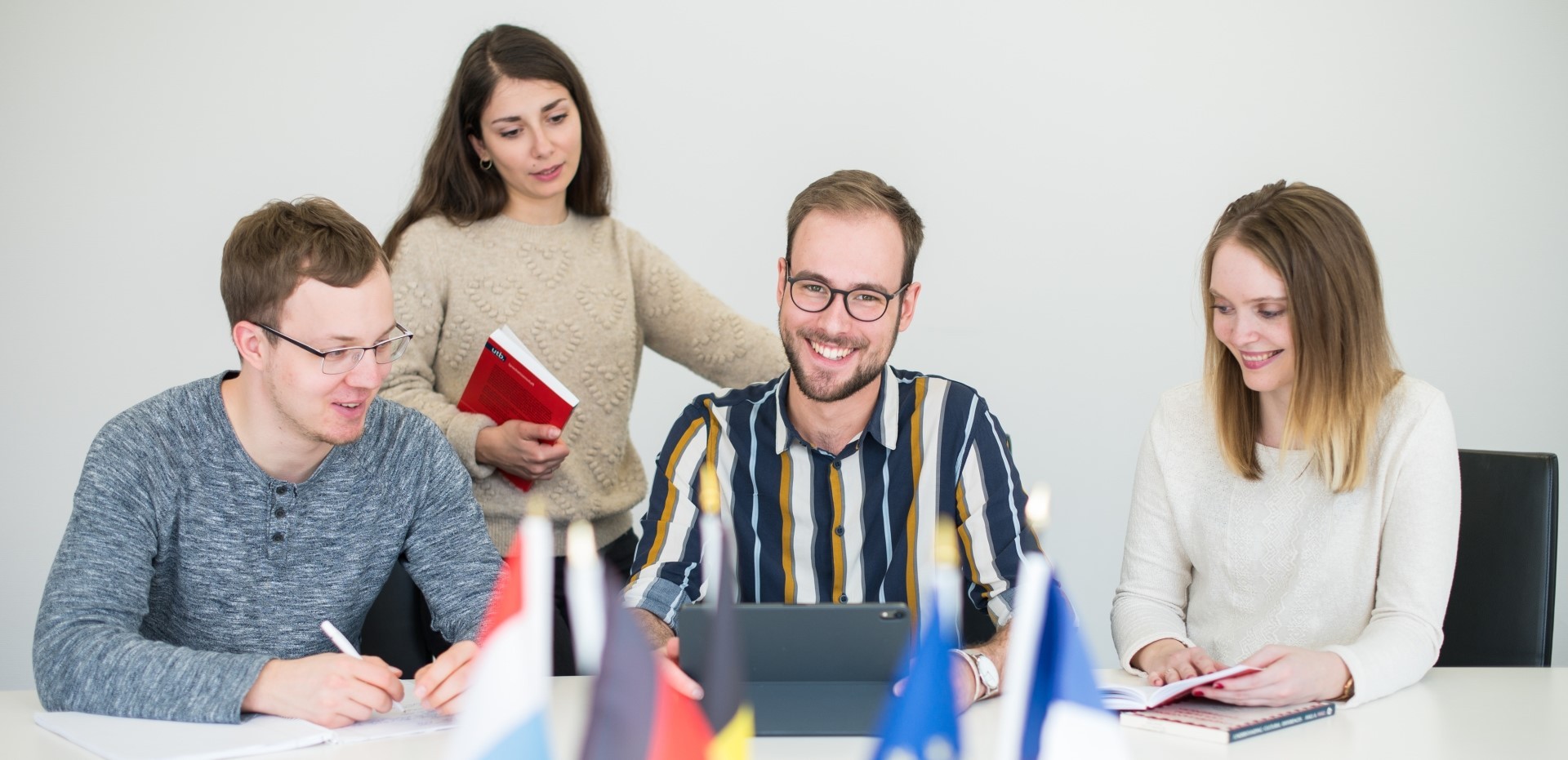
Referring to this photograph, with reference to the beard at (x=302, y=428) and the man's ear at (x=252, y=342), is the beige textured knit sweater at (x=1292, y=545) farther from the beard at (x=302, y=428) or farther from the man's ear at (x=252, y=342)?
the man's ear at (x=252, y=342)

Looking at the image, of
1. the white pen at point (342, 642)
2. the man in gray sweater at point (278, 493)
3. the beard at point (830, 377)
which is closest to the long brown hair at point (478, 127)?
the man in gray sweater at point (278, 493)

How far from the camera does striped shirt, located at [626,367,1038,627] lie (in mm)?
2076

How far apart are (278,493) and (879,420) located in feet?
3.03

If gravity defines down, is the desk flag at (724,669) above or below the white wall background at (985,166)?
below

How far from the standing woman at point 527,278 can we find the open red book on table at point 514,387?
4cm

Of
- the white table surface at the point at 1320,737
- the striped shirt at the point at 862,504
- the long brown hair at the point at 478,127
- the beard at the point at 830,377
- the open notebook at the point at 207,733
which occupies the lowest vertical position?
the white table surface at the point at 1320,737

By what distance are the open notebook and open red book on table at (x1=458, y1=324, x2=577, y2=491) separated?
0.79 meters

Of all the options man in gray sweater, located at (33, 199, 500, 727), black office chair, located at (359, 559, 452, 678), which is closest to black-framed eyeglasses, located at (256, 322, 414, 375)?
man in gray sweater, located at (33, 199, 500, 727)

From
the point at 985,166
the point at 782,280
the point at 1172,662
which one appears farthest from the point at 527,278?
the point at 985,166

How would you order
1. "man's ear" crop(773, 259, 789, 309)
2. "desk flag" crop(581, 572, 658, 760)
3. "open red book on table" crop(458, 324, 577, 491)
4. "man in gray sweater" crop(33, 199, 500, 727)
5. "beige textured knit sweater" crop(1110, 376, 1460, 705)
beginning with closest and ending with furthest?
1. "desk flag" crop(581, 572, 658, 760)
2. "man in gray sweater" crop(33, 199, 500, 727)
3. "beige textured knit sweater" crop(1110, 376, 1460, 705)
4. "man's ear" crop(773, 259, 789, 309)
5. "open red book on table" crop(458, 324, 577, 491)

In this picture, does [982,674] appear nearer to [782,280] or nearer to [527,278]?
[782,280]

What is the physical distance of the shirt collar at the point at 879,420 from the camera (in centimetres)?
208

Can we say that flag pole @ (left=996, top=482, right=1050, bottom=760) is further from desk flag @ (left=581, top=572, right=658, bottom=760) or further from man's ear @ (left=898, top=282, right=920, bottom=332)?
man's ear @ (left=898, top=282, right=920, bottom=332)

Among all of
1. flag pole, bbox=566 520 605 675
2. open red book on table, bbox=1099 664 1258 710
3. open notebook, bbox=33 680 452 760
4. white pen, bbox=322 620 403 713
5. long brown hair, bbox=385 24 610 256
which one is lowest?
open notebook, bbox=33 680 452 760
